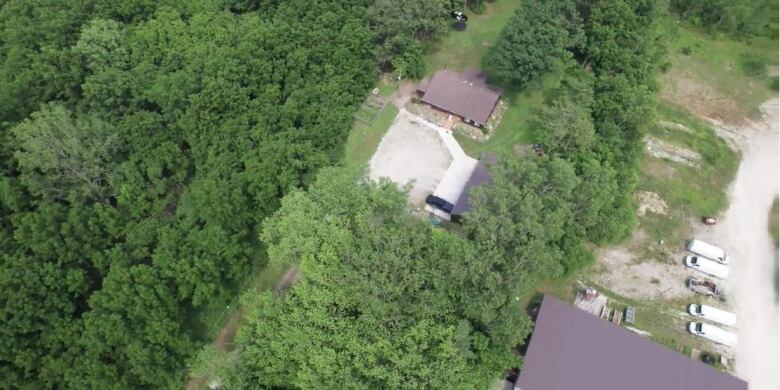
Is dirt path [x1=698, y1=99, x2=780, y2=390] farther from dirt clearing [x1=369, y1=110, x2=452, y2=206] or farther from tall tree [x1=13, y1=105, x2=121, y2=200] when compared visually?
tall tree [x1=13, y1=105, x2=121, y2=200]

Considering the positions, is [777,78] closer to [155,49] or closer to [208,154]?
[208,154]

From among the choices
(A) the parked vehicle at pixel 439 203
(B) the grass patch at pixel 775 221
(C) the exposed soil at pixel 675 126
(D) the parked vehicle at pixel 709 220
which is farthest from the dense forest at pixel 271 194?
(B) the grass patch at pixel 775 221

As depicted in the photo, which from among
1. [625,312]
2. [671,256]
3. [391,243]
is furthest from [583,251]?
[391,243]

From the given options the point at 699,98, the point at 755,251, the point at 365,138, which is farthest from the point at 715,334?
the point at 365,138

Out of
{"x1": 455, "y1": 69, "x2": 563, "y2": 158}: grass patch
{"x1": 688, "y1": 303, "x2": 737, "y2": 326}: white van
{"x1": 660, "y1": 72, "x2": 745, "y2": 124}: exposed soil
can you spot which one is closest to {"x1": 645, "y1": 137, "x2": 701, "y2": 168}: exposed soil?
{"x1": 660, "y1": 72, "x2": 745, "y2": 124}: exposed soil

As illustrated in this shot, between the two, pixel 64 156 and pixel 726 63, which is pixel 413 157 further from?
pixel 726 63

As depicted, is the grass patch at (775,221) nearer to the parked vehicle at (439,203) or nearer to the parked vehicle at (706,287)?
the parked vehicle at (706,287)
